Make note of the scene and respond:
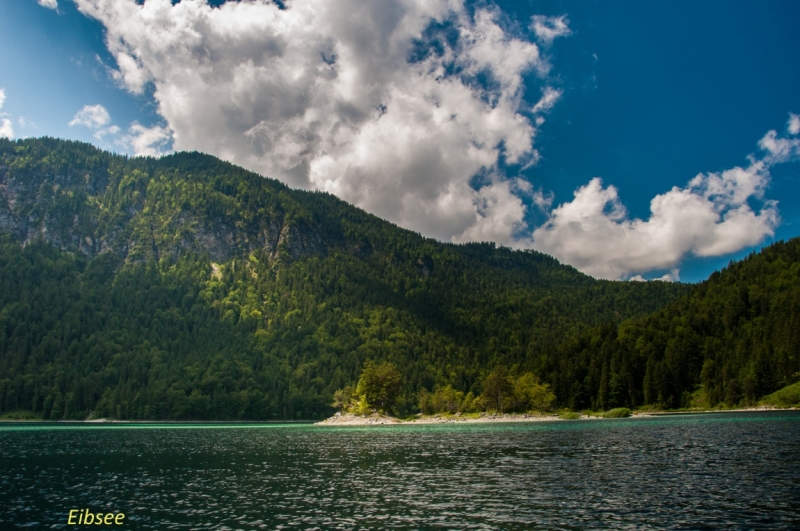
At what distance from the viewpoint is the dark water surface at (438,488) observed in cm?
2542

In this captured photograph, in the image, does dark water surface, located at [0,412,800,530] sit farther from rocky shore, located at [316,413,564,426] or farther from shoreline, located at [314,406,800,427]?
rocky shore, located at [316,413,564,426]

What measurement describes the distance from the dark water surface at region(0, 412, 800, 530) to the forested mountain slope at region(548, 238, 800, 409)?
92.5 m

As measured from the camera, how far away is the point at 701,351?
158 meters

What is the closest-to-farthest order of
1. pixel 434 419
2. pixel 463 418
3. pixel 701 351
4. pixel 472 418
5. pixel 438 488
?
1. pixel 438 488
2. pixel 701 351
3. pixel 472 418
4. pixel 463 418
5. pixel 434 419

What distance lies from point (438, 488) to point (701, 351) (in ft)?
504

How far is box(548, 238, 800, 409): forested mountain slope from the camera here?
13565cm

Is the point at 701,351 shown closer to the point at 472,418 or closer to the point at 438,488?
the point at 472,418

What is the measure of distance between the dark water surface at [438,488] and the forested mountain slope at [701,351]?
303 ft

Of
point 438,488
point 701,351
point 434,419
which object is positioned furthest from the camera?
point 434,419

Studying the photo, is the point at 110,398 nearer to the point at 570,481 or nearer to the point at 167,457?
the point at 167,457

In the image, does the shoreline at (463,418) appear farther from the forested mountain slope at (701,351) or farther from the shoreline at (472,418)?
the forested mountain slope at (701,351)

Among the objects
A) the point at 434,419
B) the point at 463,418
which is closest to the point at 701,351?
the point at 463,418

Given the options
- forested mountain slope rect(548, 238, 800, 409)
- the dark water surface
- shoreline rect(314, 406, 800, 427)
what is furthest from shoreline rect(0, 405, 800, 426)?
the dark water surface

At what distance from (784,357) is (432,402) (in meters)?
112
